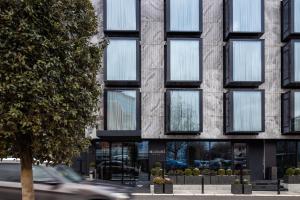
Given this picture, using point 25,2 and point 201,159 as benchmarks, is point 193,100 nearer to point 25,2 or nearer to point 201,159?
point 201,159

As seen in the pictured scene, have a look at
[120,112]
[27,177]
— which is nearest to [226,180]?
[120,112]

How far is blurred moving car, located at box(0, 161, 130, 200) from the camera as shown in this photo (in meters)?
12.5

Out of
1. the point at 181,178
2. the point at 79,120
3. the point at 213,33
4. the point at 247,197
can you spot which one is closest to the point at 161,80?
the point at 213,33

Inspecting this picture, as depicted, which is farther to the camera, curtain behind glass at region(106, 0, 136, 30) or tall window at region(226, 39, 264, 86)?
curtain behind glass at region(106, 0, 136, 30)

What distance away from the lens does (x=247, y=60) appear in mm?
30453

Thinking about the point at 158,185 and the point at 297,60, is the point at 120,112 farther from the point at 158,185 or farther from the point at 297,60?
the point at 297,60

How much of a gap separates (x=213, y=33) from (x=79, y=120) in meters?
25.1

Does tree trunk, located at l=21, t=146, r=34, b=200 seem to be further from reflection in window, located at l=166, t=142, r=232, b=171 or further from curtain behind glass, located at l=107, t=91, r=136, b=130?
reflection in window, located at l=166, t=142, r=232, b=171

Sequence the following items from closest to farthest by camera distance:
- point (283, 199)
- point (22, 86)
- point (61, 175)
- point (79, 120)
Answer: point (22, 86), point (79, 120), point (61, 175), point (283, 199)

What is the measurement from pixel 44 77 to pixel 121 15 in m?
24.2

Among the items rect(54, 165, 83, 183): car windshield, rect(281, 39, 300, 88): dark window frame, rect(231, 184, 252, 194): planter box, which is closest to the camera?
rect(54, 165, 83, 183): car windshield

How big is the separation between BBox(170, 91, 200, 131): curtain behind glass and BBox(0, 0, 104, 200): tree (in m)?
22.6

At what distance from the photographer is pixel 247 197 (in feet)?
72.4

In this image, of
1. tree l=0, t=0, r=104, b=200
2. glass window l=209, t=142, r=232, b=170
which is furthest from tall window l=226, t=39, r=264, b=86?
tree l=0, t=0, r=104, b=200
